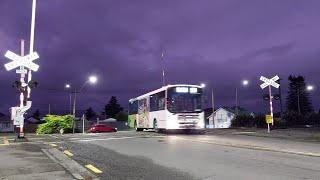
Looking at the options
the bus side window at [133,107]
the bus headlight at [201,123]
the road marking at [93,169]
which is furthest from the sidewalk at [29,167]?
the bus side window at [133,107]

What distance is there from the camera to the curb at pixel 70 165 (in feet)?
36.7

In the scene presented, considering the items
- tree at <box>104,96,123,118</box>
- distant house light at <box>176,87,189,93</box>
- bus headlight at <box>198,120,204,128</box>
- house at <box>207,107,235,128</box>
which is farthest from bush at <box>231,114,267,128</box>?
tree at <box>104,96,123,118</box>

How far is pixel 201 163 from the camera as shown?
1324 centimetres

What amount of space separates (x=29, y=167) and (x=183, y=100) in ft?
66.7

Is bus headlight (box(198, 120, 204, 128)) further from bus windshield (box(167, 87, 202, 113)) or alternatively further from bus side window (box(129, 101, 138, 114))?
bus side window (box(129, 101, 138, 114))

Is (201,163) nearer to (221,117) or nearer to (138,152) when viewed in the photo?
(138,152)

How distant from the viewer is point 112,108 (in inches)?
7608

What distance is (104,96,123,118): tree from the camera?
191m

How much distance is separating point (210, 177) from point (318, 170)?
2818mm

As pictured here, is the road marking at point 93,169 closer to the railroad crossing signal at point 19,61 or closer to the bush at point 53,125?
the railroad crossing signal at point 19,61

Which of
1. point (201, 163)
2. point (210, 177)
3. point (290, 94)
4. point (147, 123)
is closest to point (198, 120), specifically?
point (147, 123)

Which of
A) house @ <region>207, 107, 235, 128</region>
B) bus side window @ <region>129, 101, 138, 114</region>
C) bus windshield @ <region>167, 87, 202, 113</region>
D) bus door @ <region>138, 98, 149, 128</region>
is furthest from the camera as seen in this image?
house @ <region>207, 107, 235, 128</region>

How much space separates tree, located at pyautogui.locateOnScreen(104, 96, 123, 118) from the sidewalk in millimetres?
174803

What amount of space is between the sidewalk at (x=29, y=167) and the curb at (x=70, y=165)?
0.56ft
